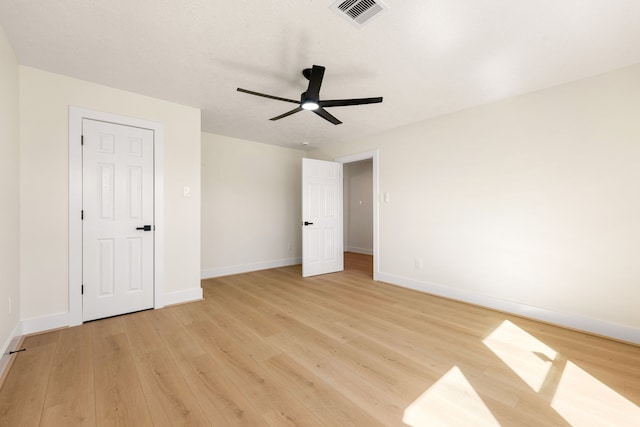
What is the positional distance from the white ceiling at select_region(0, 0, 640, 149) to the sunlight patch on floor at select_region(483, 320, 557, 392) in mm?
2514

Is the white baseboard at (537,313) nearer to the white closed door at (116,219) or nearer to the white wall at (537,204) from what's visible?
the white wall at (537,204)

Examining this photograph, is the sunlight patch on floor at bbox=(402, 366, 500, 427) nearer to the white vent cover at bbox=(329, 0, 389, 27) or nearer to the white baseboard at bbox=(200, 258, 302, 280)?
the white vent cover at bbox=(329, 0, 389, 27)

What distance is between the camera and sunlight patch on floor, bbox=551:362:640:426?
1.46 metres

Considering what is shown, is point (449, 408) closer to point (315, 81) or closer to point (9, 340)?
point (315, 81)

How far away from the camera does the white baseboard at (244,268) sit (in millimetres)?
4516

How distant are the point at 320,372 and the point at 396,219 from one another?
2815 millimetres

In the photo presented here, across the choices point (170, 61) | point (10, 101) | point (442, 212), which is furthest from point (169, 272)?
point (442, 212)

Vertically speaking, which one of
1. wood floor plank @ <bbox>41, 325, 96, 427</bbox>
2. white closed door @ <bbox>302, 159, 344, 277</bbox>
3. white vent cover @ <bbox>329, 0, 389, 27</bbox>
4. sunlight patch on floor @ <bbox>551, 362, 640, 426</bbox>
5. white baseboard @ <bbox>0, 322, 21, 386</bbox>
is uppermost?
white vent cover @ <bbox>329, 0, 389, 27</bbox>

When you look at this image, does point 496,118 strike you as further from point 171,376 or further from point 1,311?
point 1,311

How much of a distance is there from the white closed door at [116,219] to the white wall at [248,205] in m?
1.42

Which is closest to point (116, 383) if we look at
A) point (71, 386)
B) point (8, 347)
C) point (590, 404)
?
point (71, 386)

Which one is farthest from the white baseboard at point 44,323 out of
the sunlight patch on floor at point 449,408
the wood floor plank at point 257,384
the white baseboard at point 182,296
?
the sunlight patch on floor at point 449,408

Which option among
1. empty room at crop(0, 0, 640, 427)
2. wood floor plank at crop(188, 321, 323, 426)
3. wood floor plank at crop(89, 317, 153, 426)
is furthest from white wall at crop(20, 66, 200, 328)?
wood floor plank at crop(188, 321, 323, 426)

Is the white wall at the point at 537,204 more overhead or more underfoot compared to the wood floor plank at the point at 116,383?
Result: more overhead
